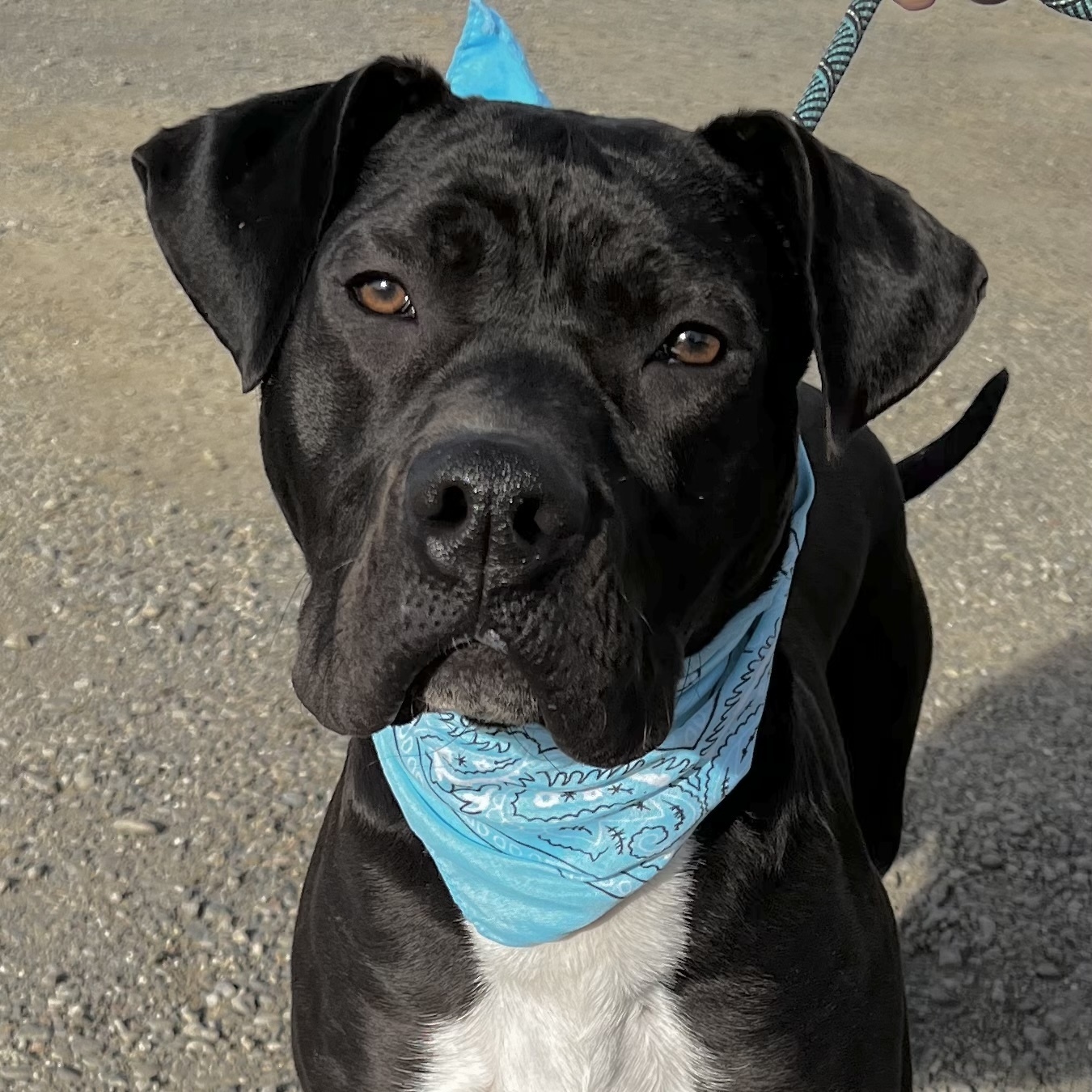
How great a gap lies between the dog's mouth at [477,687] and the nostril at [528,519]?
16 centimetres

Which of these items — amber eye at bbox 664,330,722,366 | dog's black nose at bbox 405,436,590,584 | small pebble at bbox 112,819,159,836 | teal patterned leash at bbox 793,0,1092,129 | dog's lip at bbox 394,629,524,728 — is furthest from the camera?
small pebble at bbox 112,819,159,836

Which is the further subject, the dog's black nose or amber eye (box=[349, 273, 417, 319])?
amber eye (box=[349, 273, 417, 319])

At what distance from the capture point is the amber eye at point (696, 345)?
6.89ft

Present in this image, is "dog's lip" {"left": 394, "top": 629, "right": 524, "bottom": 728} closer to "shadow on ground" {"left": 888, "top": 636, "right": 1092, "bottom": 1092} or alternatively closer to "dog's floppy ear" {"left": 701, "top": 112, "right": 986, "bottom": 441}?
"dog's floppy ear" {"left": 701, "top": 112, "right": 986, "bottom": 441}

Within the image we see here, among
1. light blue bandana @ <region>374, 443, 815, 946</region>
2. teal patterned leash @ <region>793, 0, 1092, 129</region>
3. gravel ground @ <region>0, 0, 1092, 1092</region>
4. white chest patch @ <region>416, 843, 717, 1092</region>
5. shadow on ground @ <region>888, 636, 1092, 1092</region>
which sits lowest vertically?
gravel ground @ <region>0, 0, 1092, 1092</region>

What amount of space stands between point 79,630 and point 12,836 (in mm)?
859

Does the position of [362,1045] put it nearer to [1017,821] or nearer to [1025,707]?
[1017,821]

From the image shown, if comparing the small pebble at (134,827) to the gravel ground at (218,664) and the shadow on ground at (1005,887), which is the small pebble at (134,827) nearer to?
the gravel ground at (218,664)

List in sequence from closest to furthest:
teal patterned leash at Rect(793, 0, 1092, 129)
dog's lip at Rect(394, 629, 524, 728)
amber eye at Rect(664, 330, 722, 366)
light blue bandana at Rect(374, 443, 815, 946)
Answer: dog's lip at Rect(394, 629, 524, 728), amber eye at Rect(664, 330, 722, 366), light blue bandana at Rect(374, 443, 815, 946), teal patterned leash at Rect(793, 0, 1092, 129)

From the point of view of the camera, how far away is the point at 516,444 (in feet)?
5.89

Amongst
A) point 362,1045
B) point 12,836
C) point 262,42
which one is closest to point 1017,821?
point 362,1045

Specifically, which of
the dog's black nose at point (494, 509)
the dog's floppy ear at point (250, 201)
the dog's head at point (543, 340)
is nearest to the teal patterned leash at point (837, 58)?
the dog's head at point (543, 340)

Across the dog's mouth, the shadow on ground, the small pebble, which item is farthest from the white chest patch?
the small pebble

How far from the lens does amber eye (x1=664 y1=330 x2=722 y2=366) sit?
82.7 inches
